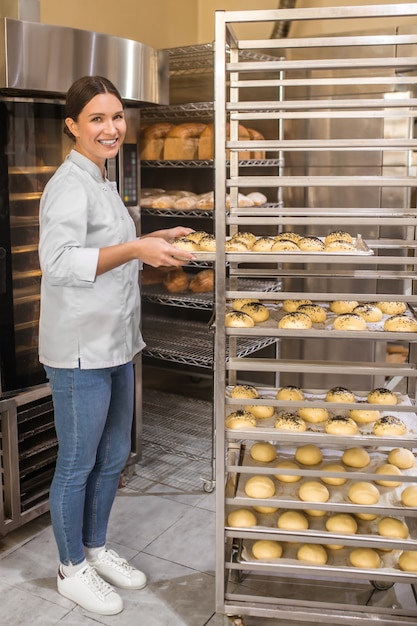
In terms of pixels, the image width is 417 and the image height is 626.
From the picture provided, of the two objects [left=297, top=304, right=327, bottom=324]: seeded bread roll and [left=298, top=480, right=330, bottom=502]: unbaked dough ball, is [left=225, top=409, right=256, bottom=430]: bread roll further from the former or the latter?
[left=297, top=304, right=327, bottom=324]: seeded bread roll

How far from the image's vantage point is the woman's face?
1964 mm

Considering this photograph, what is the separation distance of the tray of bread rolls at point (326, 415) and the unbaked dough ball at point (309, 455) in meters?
0.11

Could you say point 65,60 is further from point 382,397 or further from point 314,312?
point 382,397

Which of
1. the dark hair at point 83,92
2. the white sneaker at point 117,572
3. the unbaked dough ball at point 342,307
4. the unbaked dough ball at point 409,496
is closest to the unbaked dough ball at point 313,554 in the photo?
the unbaked dough ball at point 409,496

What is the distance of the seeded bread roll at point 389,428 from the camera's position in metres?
1.92

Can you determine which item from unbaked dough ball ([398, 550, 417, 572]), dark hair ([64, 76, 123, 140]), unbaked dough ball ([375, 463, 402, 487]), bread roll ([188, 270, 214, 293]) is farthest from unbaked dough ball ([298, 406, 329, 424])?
bread roll ([188, 270, 214, 293])

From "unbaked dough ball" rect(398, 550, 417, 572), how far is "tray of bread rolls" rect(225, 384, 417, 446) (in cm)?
35

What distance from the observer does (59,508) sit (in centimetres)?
214

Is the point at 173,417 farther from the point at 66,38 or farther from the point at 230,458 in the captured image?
the point at 66,38

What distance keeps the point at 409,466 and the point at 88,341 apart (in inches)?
40.4

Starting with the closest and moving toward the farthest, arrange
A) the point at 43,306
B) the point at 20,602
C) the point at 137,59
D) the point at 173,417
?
the point at 43,306
the point at 20,602
the point at 137,59
the point at 173,417

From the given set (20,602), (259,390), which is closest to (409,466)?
(259,390)

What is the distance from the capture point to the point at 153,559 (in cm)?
248

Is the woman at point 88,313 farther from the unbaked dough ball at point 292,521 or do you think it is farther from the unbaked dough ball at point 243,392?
the unbaked dough ball at point 292,521
